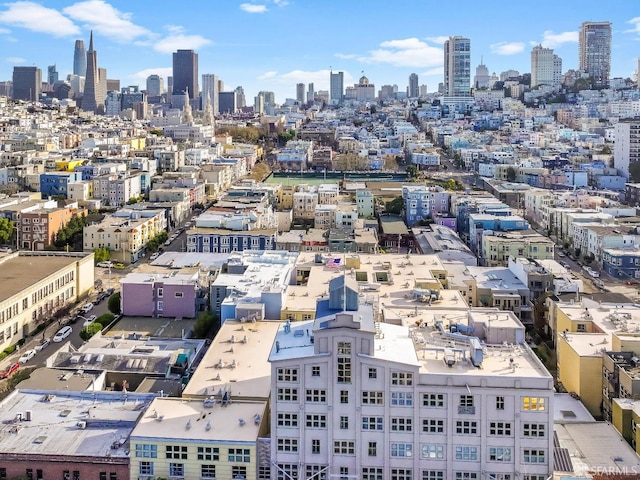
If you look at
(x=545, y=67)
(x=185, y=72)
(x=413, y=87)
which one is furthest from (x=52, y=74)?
(x=545, y=67)

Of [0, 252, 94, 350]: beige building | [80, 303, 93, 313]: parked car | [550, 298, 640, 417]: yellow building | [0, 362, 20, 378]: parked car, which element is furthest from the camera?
[80, 303, 93, 313]: parked car

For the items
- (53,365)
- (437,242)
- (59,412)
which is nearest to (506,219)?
(437,242)

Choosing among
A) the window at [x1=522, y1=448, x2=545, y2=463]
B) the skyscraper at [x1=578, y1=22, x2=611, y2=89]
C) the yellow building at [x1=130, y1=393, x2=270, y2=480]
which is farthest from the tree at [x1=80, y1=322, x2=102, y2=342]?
the skyscraper at [x1=578, y1=22, x2=611, y2=89]

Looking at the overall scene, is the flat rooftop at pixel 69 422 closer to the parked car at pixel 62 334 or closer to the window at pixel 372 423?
the window at pixel 372 423

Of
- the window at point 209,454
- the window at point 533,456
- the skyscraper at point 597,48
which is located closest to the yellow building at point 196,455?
the window at point 209,454

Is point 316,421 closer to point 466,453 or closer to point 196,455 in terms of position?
point 196,455

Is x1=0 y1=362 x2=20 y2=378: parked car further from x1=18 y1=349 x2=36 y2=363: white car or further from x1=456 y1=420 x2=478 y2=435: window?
x1=456 y1=420 x2=478 y2=435: window
